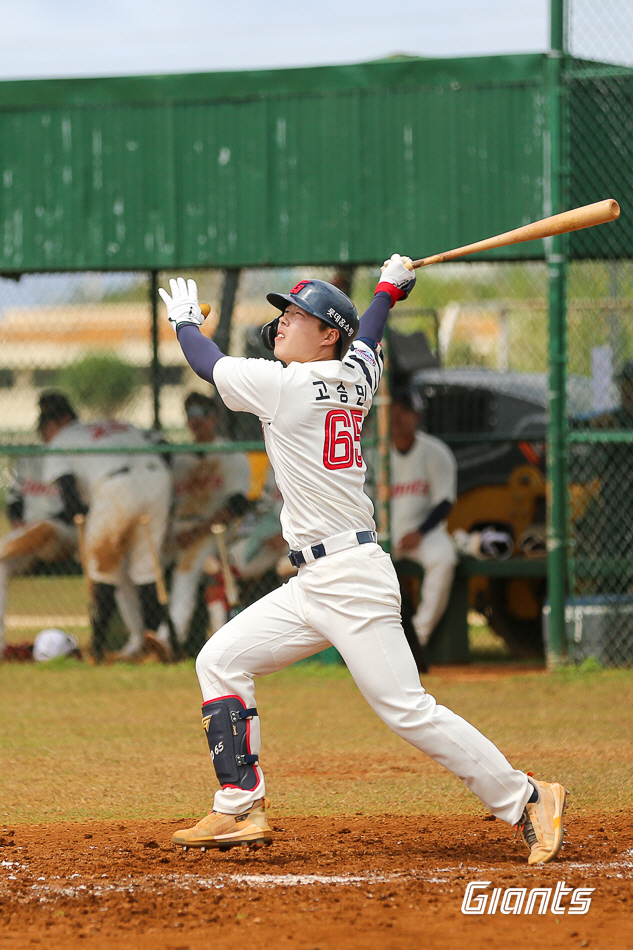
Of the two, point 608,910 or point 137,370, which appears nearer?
point 608,910

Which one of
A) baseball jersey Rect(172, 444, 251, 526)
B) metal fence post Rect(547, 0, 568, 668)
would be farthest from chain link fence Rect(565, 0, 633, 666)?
baseball jersey Rect(172, 444, 251, 526)

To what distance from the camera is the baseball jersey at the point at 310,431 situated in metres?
3.97

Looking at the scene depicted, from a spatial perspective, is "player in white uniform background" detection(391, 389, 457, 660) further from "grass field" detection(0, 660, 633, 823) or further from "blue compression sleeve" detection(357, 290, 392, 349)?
"blue compression sleeve" detection(357, 290, 392, 349)

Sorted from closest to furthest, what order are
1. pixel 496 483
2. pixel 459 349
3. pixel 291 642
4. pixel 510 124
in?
pixel 291 642 < pixel 510 124 < pixel 496 483 < pixel 459 349

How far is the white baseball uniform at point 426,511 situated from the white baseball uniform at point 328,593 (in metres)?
5.20

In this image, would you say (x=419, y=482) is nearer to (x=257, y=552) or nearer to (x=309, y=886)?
(x=257, y=552)

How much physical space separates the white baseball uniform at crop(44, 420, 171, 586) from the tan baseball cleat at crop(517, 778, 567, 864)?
5.84 meters

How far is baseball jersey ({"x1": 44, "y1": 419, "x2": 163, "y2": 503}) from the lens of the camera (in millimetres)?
9477

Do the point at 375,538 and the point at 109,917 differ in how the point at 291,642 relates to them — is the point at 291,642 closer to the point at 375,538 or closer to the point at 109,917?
the point at 375,538

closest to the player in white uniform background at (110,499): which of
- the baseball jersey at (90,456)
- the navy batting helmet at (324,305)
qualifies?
the baseball jersey at (90,456)

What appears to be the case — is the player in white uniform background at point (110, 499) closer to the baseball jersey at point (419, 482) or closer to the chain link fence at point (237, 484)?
the chain link fence at point (237, 484)

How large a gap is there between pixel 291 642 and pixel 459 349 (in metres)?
12.3

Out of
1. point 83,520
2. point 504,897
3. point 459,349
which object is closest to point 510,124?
point 83,520

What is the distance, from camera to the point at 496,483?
10.3 metres
